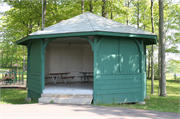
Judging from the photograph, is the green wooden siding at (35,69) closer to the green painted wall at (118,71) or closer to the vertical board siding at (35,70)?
the vertical board siding at (35,70)

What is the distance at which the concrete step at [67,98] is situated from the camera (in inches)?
275

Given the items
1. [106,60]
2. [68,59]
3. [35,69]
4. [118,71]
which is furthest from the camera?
[68,59]

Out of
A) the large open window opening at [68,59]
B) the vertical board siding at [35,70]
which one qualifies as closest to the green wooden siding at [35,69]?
the vertical board siding at [35,70]

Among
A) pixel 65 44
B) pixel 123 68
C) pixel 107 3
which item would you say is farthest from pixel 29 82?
pixel 107 3

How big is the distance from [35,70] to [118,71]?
13.5 feet

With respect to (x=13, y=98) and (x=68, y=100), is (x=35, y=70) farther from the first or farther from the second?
(x=13, y=98)

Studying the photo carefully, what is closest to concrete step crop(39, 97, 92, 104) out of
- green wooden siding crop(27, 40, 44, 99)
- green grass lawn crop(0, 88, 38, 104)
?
green wooden siding crop(27, 40, 44, 99)

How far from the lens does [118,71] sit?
768 centimetres

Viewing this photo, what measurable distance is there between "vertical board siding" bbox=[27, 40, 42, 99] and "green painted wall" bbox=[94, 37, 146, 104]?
2749 mm

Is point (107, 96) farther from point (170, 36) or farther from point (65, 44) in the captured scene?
point (170, 36)

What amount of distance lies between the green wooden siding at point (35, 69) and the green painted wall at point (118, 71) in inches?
106

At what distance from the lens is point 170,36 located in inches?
921

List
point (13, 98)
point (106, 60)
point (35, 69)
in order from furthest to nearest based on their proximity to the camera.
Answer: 1. point (13, 98)
2. point (35, 69)
3. point (106, 60)

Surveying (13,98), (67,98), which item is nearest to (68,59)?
(13,98)
